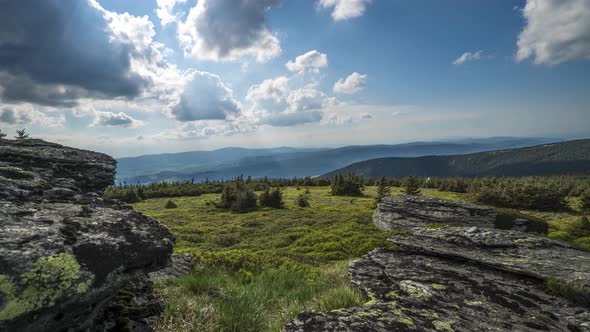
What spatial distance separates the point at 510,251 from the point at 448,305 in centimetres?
463

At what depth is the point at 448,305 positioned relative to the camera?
5.21 metres

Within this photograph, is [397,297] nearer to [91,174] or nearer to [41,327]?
[41,327]

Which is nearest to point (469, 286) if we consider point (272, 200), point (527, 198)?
point (272, 200)

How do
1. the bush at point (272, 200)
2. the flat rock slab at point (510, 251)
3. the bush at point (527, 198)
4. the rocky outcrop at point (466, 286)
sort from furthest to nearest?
the bush at point (527, 198) → the bush at point (272, 200) → the flat rock slab at point (510, 251) → the rocky outcrop at point (466, 286)

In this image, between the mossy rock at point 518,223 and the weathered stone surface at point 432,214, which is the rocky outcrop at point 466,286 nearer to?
the weathered stone surface at point 432,214

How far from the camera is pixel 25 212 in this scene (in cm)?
430

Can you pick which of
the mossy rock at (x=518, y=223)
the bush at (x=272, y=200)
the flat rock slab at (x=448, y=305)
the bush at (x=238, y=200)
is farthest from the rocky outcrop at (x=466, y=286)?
the bush at (x=272, y=200)

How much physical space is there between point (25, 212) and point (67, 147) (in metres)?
4.23

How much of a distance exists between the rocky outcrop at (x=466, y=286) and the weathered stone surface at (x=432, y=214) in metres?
17.4

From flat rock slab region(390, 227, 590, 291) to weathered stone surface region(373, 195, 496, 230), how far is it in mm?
16677

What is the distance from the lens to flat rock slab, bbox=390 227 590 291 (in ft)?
21.5

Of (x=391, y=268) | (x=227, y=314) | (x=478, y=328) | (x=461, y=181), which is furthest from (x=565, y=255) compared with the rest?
(x=461, y=181)

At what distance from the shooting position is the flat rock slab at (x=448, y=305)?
435 cm

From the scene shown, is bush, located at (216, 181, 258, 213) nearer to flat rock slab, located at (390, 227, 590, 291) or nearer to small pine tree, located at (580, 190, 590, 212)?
flat rock slab, located at (390, 227, 590, 291)
